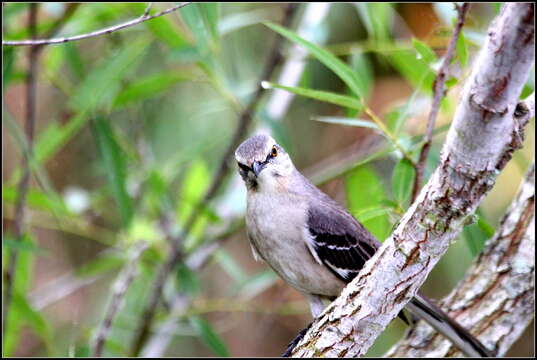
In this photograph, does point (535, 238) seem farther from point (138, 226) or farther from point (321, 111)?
point (321, 111)

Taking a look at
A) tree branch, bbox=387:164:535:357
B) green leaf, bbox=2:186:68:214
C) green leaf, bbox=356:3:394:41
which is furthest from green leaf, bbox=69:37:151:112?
tree branch, bbox=387:164:535:357

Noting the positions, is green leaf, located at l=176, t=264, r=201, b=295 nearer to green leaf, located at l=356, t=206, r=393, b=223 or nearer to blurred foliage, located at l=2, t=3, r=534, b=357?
blurred foliage, located at l=2, t=3, r=534, b=357

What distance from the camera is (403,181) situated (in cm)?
406

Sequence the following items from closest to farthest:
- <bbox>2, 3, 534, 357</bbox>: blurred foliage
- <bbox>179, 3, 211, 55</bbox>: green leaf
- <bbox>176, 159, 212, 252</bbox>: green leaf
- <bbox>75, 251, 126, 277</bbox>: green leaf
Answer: <bbox>179, 3, 211, 55</bbox>: green leaf → <bbox>2, 3, 534, 357</bbox>: blurred foliage → <bbox>75, 251, 126, 277</bbox>: green leaf → <bbox>176, 159, 212, 252</bbox>: green leaf

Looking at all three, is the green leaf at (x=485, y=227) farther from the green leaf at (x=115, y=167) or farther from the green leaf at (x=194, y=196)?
the green leaf at (x=194, y=196)

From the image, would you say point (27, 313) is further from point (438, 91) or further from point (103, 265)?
point (438, 91)

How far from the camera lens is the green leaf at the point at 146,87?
206 inches

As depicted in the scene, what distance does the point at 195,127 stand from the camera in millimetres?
7727

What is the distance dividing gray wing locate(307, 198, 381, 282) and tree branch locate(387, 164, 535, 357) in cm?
57

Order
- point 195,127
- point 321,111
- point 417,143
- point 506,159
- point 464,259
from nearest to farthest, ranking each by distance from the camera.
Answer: point 506,159 → point 417,143 → point 464,259 → point 195,127 → point 321,111

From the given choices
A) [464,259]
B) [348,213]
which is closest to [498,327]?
[348,213]

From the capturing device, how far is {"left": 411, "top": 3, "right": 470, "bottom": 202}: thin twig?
3.71 metres

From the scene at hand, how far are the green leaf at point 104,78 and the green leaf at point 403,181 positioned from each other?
6.56 feet

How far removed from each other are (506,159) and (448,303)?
1.90 meters
